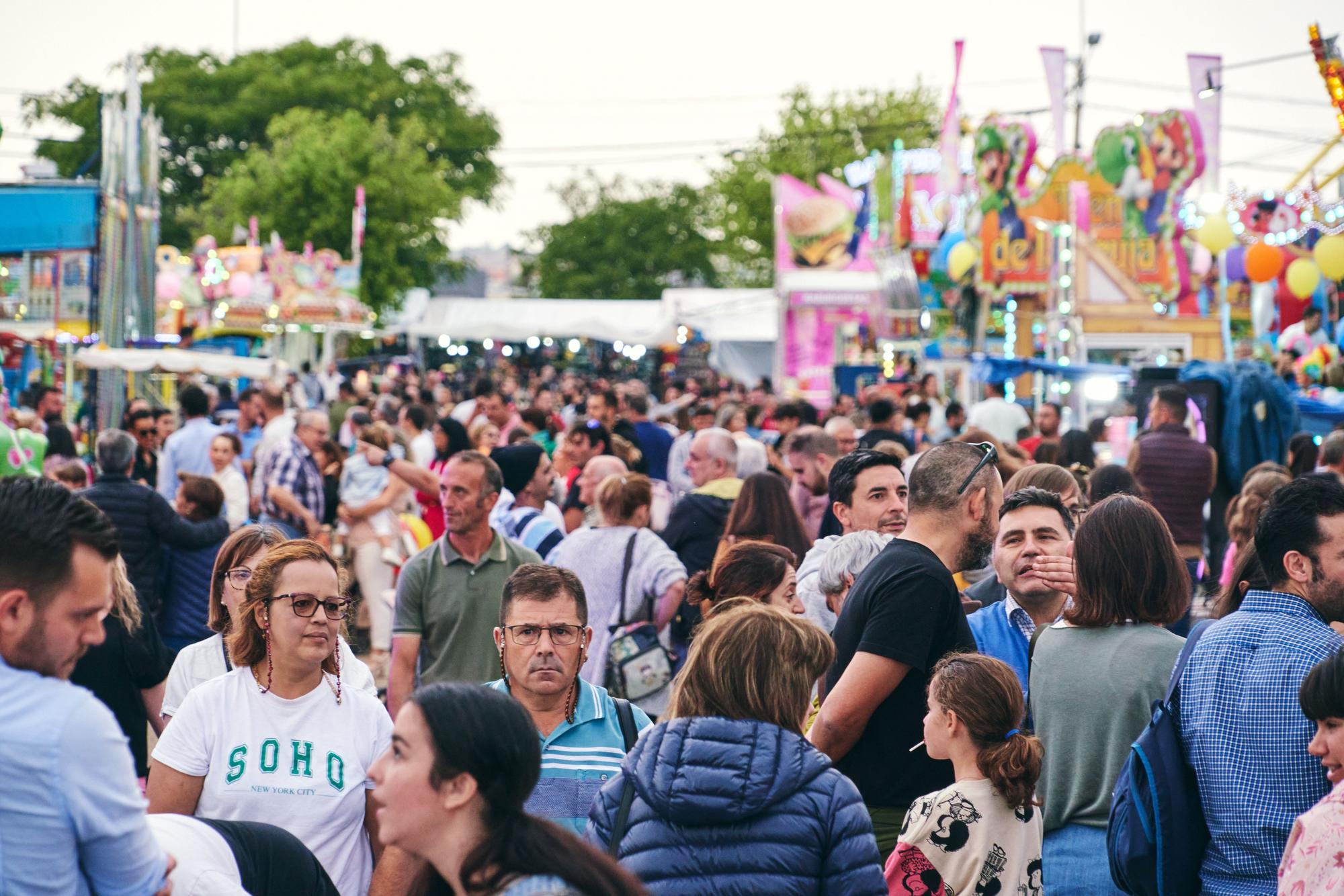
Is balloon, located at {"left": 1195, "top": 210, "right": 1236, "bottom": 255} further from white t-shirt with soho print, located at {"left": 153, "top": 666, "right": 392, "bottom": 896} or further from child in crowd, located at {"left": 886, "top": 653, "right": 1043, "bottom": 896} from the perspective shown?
white t-shirt with soho print, located at {"left": 153, "top": 666, "right": 392, "bottom": 896}

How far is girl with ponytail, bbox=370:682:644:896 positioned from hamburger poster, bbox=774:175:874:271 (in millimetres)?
33536

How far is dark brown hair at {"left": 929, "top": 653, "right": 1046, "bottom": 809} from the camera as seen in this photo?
11.0 feet

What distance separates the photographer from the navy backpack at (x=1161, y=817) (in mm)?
3266

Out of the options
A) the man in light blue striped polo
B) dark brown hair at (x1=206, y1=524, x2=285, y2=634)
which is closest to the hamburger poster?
dark brown hair at (x1=206, y1=524, x2=285, y2=634)

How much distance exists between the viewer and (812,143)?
61688mm

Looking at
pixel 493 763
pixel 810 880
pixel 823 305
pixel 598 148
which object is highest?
pixel 598 148

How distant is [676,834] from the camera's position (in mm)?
2717

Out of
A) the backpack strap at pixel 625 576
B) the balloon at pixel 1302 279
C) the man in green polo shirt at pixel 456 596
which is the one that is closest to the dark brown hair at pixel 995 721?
the man in green polo shirt at pixel 456 596

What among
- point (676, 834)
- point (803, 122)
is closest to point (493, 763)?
point (676, 834)

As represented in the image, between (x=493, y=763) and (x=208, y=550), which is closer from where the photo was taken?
(x=493, y=763)

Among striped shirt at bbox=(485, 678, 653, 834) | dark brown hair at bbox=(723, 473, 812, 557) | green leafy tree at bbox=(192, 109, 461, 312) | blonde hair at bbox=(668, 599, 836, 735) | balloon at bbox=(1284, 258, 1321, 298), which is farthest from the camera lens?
green leafy tree at bbox=(192, 109, 461, 312)

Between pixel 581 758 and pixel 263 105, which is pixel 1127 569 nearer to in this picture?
pixel 581 758

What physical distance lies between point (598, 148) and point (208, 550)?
35546mm

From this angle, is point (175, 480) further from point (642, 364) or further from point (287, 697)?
point (642, 364)
